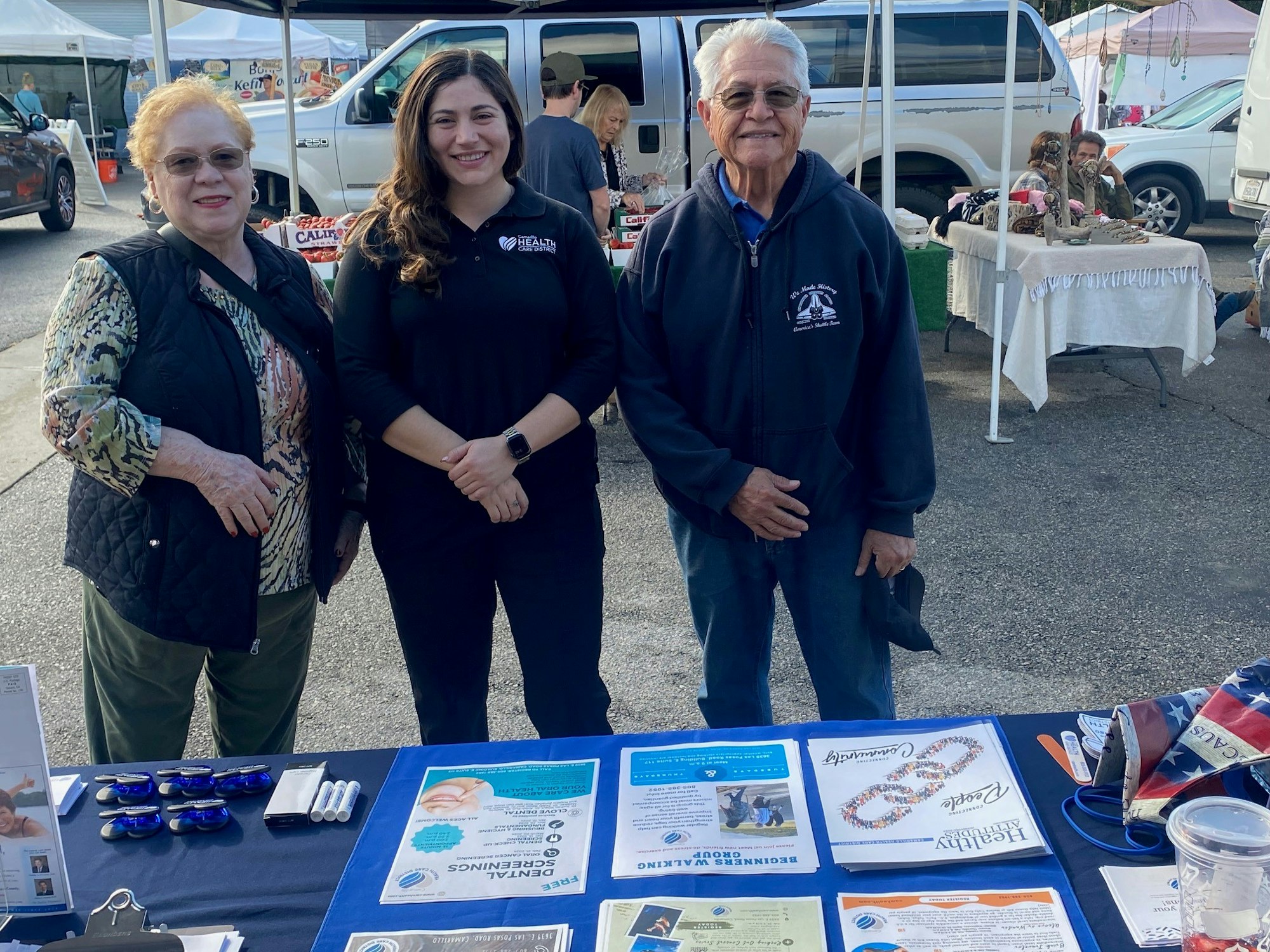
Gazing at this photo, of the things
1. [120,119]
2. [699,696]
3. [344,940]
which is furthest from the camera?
[120,119]

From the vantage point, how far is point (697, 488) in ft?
6.86

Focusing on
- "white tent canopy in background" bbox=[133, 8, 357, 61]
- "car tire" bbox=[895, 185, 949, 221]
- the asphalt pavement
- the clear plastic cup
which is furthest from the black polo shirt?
"white tent canopy in background" bbox=[133, 8, 357, 61]

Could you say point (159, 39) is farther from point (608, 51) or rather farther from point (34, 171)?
point (34, 171)

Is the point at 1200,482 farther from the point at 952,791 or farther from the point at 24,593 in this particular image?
the point at 24,593

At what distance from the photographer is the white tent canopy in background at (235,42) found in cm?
1666

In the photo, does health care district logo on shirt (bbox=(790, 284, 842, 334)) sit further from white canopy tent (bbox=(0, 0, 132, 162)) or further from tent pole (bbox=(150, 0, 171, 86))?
white canopy tent (bbox=(0, 0, 132, 162))

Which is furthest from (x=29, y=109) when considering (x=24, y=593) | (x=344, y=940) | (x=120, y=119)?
(x=344, y=940)

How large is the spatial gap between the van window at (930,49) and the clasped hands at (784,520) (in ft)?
26.1

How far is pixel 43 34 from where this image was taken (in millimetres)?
Answer: 16516

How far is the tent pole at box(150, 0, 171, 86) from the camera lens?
4711 mm

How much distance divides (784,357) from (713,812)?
90 cm

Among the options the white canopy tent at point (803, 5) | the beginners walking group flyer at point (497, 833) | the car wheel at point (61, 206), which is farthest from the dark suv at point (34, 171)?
the beginners walking group flyer at point (497, 833)

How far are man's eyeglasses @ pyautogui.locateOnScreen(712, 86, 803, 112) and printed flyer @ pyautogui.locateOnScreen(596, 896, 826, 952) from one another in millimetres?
1383

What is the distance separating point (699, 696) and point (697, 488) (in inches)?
20.3
